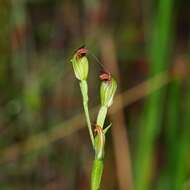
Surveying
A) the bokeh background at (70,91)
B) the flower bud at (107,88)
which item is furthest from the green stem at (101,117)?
the bokeh background at (70,91)

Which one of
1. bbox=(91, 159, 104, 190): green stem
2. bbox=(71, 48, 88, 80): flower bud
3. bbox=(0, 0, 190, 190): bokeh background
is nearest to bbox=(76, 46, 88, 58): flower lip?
bbox=(71, 48, 88, 80): flower bud

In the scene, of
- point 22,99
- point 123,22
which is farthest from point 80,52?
point 123,22

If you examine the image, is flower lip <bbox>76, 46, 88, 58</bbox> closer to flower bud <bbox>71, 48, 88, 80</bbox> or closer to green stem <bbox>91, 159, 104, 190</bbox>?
flower bud <bbox>71, 48, 88, 80</bbox>

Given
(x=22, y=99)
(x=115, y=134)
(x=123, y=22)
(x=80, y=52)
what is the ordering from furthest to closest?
(x=123, y=22) < (x=22, y=99) < (x=115, y=134) < (x=80, y=52)

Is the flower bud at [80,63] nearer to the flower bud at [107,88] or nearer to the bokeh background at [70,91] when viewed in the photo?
the flower bud at [107,88]

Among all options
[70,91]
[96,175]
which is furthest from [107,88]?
[70,91]

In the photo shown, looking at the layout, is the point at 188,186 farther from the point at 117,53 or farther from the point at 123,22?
the point at 123,22
